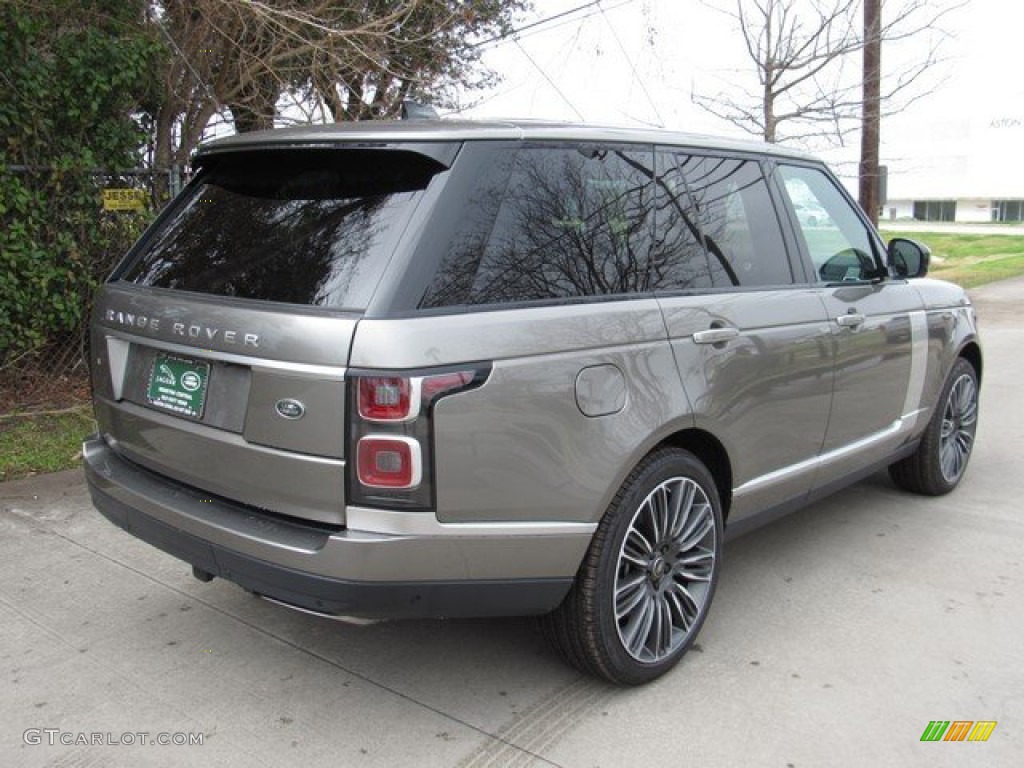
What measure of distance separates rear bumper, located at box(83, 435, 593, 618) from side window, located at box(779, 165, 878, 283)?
2.04 meters

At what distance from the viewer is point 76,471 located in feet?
18.6

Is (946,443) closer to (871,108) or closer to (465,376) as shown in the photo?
(465,376)

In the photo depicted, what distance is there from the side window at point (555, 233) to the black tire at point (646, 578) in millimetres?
678

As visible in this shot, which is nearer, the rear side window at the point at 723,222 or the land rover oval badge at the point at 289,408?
the land rover oval badge at the point at 289,408

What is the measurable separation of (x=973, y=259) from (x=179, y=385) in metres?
30.3

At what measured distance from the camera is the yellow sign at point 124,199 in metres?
7.07

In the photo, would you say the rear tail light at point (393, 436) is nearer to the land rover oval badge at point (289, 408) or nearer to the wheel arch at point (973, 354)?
the land rover oval badge at point (289, 408)

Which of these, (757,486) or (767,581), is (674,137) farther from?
(767,581)

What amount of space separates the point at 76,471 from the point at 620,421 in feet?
13.4

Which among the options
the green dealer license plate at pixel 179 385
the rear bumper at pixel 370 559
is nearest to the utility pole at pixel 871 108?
the rear bumper at pixel 370 559

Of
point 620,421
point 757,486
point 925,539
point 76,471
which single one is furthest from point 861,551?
point 76,471

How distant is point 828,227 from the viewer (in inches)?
175

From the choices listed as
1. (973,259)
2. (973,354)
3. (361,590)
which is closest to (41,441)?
(361,590)

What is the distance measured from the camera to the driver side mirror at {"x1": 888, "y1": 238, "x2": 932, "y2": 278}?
4.82 metres
